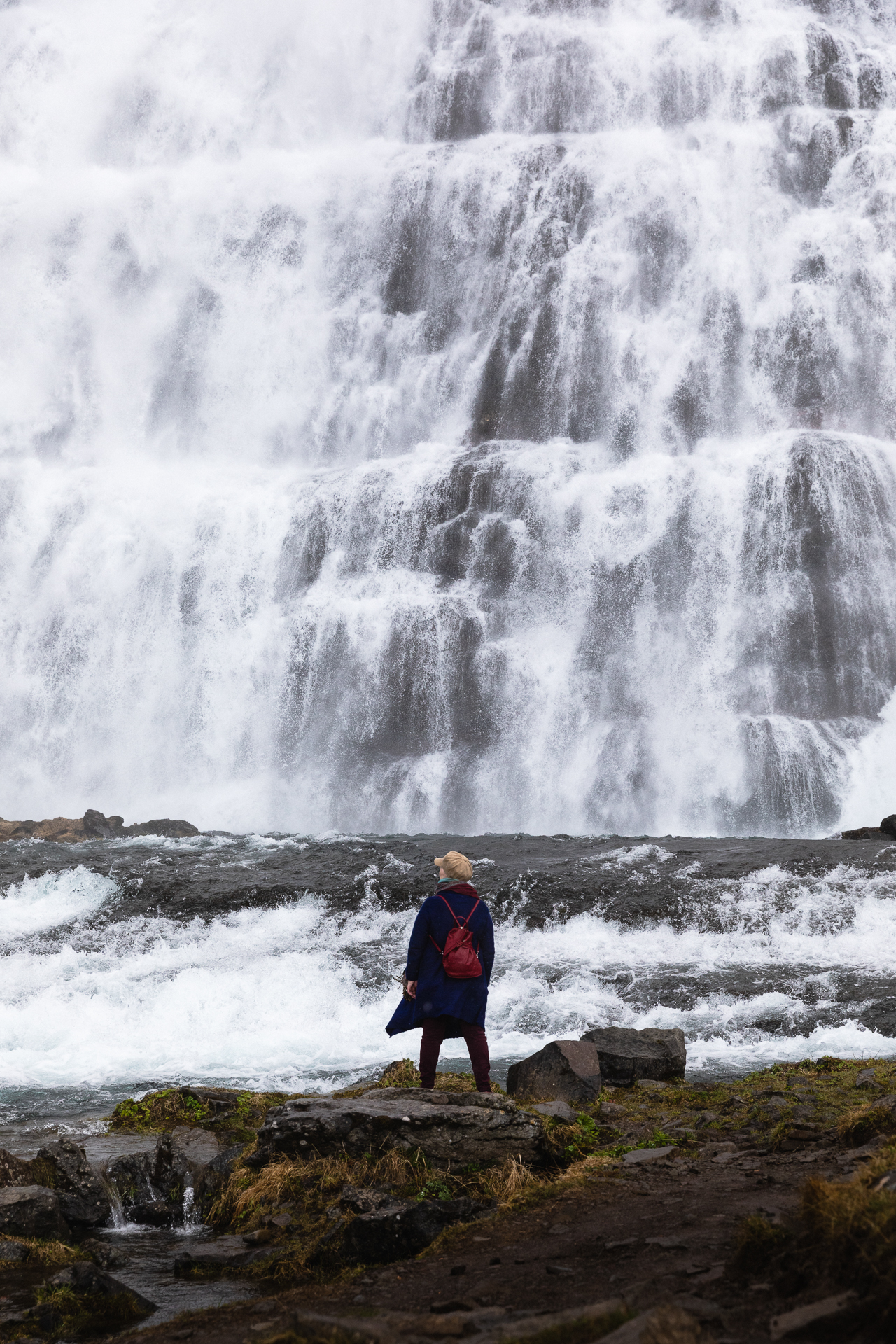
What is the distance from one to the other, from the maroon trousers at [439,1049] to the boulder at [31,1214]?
2240mm

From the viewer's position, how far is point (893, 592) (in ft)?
114

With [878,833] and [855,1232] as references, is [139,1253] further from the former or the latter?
[878,833]

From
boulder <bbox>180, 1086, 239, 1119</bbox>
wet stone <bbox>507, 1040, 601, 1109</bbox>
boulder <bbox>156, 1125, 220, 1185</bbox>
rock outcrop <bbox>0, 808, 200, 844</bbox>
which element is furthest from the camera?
rock outcrop <bbox>0, 808, 200, 844</bbox>

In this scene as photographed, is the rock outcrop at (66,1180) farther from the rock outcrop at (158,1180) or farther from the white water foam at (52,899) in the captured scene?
the white water foam at (52,899)

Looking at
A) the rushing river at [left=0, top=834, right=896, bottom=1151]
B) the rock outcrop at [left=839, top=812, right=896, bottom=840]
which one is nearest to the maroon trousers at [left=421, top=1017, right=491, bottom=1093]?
the rushing river at [left=0, top=834, right=896, bottom=1151]

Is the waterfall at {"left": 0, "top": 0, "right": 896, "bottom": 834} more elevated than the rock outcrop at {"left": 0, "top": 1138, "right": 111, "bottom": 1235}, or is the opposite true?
the waterfall at {"left": 0, "top": 0, "right": 896, "bottom": 834}

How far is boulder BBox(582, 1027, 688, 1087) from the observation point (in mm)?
8742

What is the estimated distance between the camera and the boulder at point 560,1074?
7961 mm

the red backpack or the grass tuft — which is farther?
the red backpack

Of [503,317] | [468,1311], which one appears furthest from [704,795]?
[468,1311]

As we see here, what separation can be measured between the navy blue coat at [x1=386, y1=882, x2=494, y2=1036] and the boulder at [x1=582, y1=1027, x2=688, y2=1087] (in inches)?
88.9

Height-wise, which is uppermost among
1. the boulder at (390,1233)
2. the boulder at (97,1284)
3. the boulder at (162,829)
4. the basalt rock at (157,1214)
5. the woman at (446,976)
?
the boulder at (162,829)

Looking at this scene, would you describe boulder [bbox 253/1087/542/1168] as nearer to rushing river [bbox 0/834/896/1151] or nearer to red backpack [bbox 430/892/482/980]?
red backpack [bbox 430/892/482/980]

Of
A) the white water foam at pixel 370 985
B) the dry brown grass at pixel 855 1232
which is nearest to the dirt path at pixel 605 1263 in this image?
the dry brown grass at pixel 855 1232
